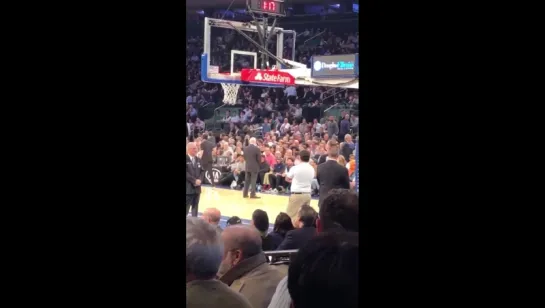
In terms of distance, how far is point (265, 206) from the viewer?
36.9 feet

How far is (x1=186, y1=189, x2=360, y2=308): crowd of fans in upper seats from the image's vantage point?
9.05 ft

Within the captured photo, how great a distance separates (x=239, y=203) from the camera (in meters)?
11.5

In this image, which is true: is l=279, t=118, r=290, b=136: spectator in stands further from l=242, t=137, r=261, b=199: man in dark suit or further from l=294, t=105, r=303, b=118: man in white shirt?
l=242, t=137, r=261, b=199: man in dark suit

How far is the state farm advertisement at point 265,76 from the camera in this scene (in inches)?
457

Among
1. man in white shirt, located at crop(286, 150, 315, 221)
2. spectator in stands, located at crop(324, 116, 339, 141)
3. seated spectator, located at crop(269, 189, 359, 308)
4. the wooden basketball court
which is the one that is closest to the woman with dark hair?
seated spectator, located at crop(269, 189, 359, 308)

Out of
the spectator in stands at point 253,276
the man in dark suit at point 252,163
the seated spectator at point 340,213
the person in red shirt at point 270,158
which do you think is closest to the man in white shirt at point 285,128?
the person in red shirt at point 270,158

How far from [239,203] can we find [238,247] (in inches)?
317

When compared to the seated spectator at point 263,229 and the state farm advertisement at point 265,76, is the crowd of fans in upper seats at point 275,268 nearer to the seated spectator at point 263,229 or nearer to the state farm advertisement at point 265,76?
the seated spectator at point 263,229

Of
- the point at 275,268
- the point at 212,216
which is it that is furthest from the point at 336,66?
the point at 275,268

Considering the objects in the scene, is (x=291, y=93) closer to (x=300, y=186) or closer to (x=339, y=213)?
(x=300, y=186)
